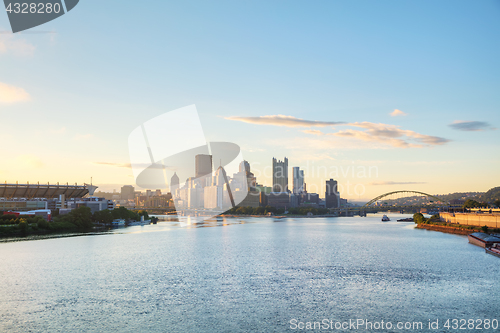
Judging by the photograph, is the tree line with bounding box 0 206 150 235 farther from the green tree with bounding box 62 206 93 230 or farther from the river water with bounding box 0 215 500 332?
the river water with bounding box 0 215 500 332

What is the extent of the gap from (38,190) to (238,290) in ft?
600

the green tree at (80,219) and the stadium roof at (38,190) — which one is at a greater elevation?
the stadium roof at (38,190)

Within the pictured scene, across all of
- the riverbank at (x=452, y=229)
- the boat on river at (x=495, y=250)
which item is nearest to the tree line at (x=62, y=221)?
the boat on river at (x=495, y=250)

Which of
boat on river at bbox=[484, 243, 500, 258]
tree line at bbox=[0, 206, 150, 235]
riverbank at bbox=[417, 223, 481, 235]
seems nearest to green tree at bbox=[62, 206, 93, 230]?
tree line at bbox=[0, 206, 150, 235]

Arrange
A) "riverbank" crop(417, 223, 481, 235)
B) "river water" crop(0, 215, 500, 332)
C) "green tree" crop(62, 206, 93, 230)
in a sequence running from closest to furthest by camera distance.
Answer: "river water" crop(0, 215, 500, 332) < "riverbank" crop(417, 223, 481, 235) < "green tree" crop(62, 206, 93, 230)

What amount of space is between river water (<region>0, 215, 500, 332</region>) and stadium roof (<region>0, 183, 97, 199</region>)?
485 ft

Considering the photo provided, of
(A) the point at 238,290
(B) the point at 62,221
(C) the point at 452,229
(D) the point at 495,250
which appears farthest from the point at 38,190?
(D) the point at 495,250

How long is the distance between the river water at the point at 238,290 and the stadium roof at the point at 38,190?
14782cm

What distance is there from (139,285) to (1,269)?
18.3 metres

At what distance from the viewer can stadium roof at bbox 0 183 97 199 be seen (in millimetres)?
176500

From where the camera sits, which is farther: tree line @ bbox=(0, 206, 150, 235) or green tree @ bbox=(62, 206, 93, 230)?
green tree @ bbox=(62, 206, 93, 230)

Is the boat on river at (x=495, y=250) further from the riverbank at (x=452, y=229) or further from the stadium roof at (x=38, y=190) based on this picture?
the stadium roof at (x=38, y=190)

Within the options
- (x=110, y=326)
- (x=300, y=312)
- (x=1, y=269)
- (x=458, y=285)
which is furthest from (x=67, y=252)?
(x=458, y=285)

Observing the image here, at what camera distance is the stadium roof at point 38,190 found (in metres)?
176
